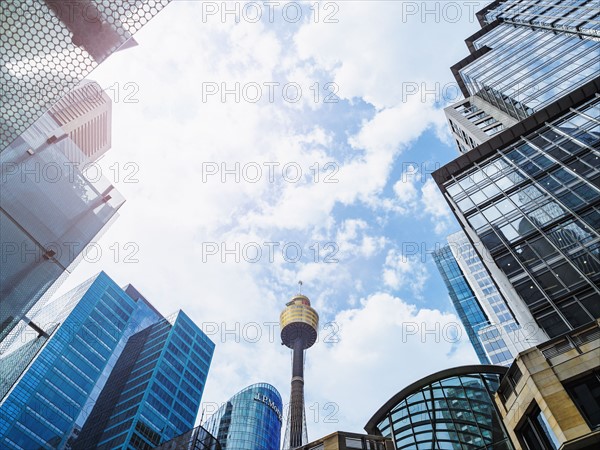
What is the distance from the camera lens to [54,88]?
24906mm

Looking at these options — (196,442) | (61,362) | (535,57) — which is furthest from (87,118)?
(535,57)

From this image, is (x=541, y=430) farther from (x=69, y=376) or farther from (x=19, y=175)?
(x=69, y=376)

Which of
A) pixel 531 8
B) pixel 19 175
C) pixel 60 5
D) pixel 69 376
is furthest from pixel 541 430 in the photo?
pixel 69 376

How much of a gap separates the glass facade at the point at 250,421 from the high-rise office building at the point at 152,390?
8.63 meters

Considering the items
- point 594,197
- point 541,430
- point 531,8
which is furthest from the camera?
point 531,8

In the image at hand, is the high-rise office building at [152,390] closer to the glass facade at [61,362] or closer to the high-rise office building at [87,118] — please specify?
the glass facade at [61,362]

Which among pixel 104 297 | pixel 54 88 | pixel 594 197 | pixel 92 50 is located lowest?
pixel 594 197

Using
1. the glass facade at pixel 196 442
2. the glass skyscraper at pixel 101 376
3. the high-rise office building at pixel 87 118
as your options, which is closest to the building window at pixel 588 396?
the glass facade at pixel 196 442

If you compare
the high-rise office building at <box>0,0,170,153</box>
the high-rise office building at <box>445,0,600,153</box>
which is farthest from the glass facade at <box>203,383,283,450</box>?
the high-rise office building at <box>0,0,170,153</box>

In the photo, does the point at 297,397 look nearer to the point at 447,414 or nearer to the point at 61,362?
the point at 61,362

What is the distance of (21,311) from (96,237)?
40.7ft

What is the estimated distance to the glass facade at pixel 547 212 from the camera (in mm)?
24391

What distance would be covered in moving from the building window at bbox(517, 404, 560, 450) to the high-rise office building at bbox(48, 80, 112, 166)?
71.2m

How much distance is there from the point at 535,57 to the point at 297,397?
8774 centimetres
